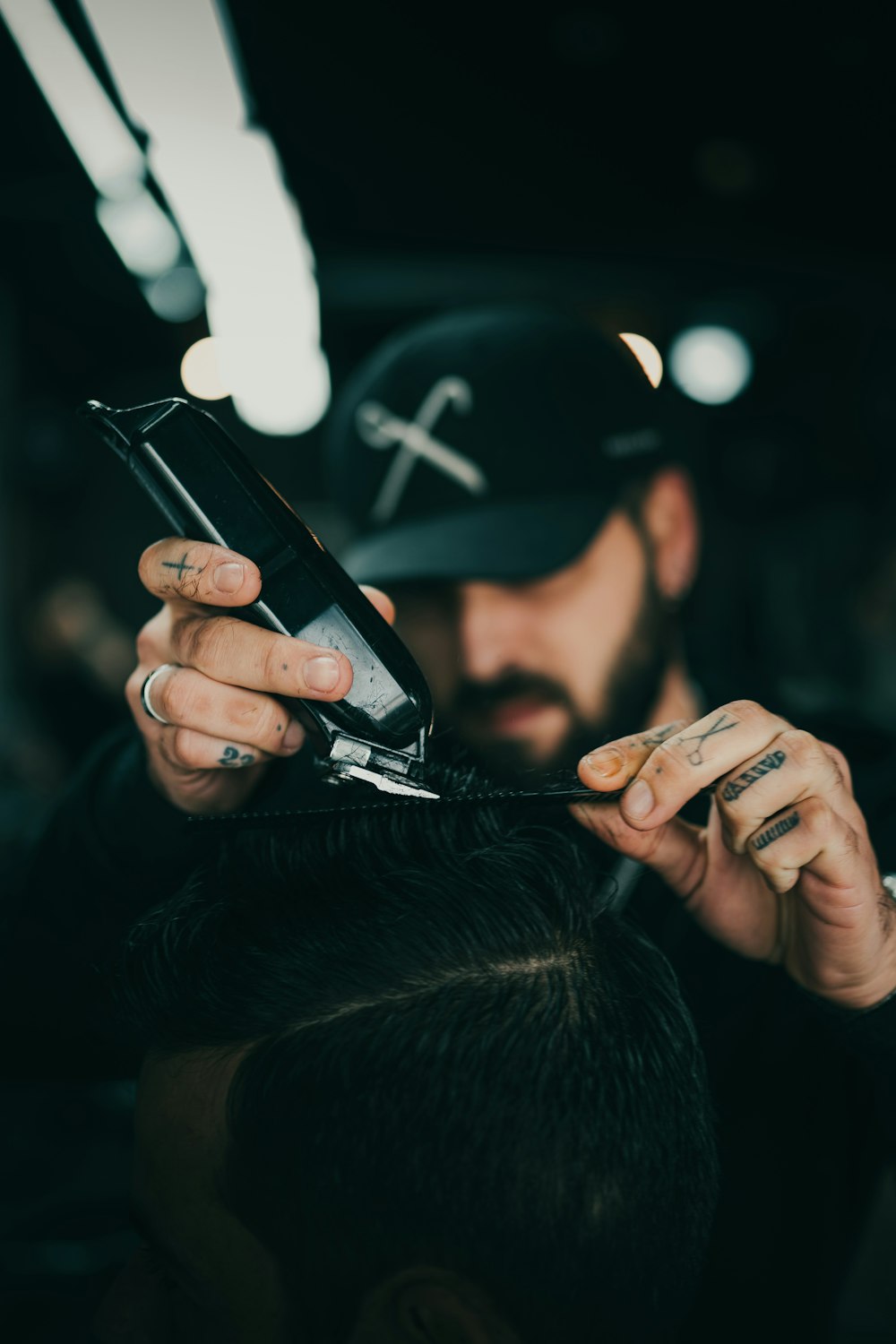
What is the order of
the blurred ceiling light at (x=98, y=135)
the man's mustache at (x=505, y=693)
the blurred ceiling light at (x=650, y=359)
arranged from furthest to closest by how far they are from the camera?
the blurred ceiling light at (x=650, y=359)
the blurred ceiling light at (x=98, y=135)
the man's mustache at (x=505, y=693)

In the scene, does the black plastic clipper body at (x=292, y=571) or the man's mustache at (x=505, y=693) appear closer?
the black plastic clipper body at (x=292, y=571)

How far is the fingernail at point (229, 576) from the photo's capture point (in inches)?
23.3

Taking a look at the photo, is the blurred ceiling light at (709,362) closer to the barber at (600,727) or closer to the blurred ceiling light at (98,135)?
the barber at (600,727)

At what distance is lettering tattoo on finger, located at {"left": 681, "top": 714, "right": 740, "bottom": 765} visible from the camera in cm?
58

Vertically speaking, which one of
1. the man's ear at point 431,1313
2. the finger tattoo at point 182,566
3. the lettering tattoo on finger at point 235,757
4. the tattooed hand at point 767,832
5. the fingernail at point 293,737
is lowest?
the man's ear at point 431,1313

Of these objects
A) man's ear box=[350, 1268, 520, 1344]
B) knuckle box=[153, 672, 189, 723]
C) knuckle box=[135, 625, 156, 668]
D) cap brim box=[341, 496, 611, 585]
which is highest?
cap brim box=[341, 496, 611, 585]

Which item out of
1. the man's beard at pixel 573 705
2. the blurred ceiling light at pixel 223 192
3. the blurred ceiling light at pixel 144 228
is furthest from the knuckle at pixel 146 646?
the blurred ceiling light at pixel 144 228

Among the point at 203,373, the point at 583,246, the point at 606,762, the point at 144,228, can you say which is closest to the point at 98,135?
the point at 144,228

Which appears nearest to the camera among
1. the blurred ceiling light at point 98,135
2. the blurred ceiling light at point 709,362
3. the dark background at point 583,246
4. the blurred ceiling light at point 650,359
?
the blurred ceiling light at point 98,135

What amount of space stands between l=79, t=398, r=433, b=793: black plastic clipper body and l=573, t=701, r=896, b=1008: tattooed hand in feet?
0.43

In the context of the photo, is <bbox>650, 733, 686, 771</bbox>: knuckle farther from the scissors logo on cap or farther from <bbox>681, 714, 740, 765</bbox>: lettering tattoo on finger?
the scissors logo on cap

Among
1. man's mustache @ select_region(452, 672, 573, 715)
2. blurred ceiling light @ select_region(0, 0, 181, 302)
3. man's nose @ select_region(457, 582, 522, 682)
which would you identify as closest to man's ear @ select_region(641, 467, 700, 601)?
man's nose @ select_region(457, 582, 522, 682)

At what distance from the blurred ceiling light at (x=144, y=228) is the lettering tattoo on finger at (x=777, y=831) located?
1.21 metres

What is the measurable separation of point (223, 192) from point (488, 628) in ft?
2.37
